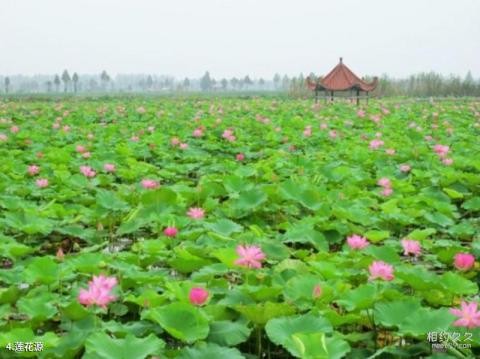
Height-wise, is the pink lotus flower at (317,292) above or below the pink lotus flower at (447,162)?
below

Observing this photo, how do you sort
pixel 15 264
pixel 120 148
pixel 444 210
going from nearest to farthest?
pixel 15 264
pixel 444 210
pixel 120 148

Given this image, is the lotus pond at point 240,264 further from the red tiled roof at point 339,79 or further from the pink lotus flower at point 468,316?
the red tiled roof at point 339,79

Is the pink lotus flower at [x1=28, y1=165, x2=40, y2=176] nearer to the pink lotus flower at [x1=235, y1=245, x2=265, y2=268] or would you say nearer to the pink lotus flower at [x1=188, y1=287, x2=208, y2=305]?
the pink lotus flower at [x1=235, y1=245, x2=265, y2=268]

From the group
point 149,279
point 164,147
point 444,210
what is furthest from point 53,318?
point 164,147

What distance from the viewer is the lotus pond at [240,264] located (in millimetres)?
1637

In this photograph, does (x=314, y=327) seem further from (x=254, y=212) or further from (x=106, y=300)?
(x=254, y=212)

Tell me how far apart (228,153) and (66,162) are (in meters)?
2.01

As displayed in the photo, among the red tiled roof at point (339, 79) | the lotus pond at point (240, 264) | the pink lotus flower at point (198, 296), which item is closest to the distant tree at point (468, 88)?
the red tiled roof at point (339, 79)

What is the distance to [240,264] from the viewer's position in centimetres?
195

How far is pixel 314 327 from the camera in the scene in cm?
164

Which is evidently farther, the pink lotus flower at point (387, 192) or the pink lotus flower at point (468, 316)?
the pink lotus flower at point (387, 192)

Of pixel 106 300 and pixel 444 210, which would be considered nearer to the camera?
pixel 106 300

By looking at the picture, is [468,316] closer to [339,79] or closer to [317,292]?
[317,292]

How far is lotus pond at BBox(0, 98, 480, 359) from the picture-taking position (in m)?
1.64
